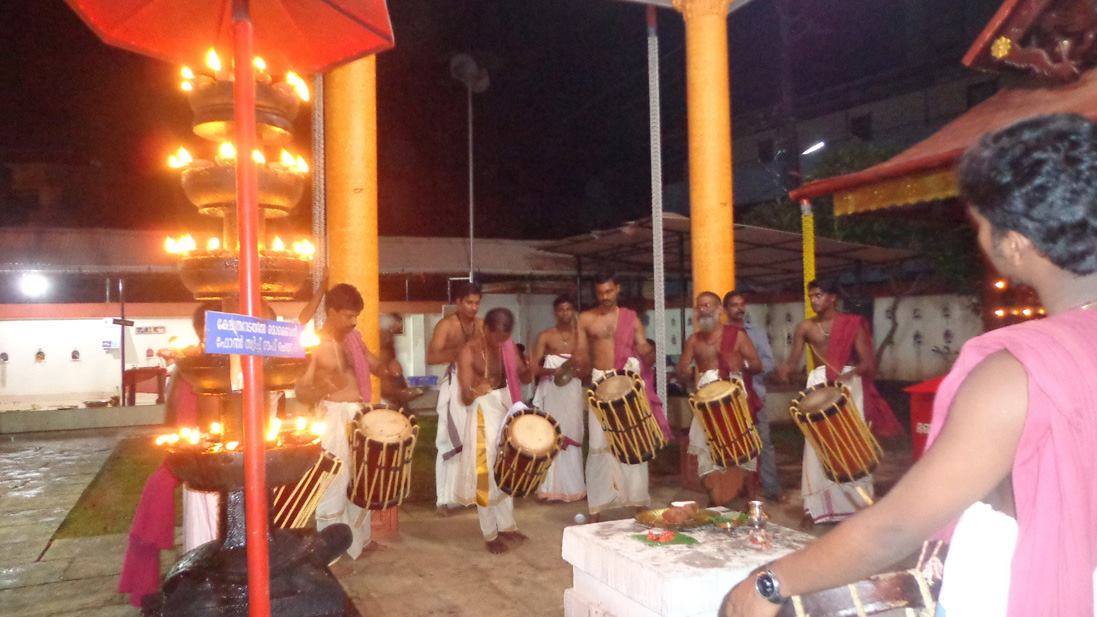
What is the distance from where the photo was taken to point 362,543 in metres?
5.67

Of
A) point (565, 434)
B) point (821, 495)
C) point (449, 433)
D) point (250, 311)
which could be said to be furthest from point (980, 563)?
point (565, 434)

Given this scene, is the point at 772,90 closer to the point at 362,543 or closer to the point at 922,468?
the point at 362,543

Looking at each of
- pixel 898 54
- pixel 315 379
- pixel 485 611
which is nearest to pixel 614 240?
pixel 315 379

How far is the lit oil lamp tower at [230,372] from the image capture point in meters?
2.99

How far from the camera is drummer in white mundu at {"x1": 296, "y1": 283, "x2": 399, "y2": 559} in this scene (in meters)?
5.54

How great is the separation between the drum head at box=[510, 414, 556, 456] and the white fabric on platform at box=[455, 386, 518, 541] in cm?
28

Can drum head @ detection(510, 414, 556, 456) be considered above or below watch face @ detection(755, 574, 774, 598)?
below

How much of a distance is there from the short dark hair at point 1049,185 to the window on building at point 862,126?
30.8m

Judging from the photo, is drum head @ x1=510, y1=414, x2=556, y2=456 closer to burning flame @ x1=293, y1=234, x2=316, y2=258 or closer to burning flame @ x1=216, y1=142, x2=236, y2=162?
burning flame @ x1=293, y1=234, x2=316, y2=258

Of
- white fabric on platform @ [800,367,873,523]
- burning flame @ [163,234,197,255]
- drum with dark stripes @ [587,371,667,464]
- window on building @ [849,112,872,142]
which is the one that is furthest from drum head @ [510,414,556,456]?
window on building @ [849,112,872,142]

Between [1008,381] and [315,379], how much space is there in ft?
16.2

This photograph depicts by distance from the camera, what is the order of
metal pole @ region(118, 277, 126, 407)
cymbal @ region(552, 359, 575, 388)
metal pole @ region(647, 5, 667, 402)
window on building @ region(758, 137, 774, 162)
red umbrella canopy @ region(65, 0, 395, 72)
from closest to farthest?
red umbrella canopy @ region(65, 0, 395, 72) < cymbal @ region(552, 359, 575, 388) < metal pole @ region(647, 5, 667, 402) < metal pole @ region(118, 277, 126, 407) < window on building @ region(758, 137, 774, 162)

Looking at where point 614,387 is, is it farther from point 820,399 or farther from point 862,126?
point 862,126

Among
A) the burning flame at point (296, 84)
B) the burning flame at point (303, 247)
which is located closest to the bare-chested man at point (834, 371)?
the burning flame at point (303, 247)
